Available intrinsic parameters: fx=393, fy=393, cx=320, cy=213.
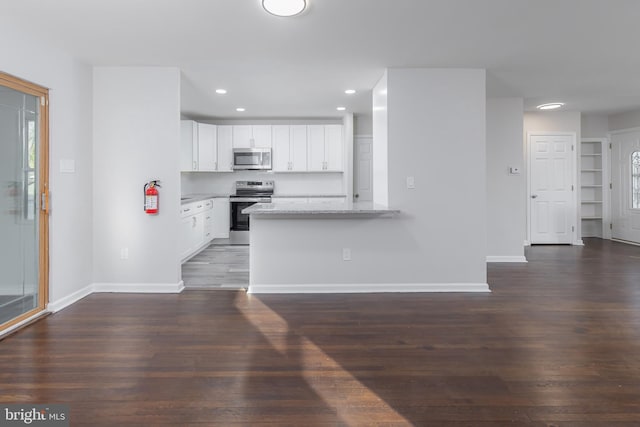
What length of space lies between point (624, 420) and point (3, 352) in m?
3.52

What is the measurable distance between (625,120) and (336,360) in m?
7.49

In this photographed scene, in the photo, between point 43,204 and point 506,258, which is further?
point 506,258

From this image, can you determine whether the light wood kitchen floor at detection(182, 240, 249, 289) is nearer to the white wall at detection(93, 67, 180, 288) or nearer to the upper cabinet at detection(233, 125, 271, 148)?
the white wall at detection(93, 67, 180, 288)

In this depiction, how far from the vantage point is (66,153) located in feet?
11.7

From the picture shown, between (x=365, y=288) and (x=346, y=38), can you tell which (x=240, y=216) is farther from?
(x=346, y=38)

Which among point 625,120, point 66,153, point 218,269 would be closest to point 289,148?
point 218,269

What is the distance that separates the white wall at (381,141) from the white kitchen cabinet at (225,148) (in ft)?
10.4

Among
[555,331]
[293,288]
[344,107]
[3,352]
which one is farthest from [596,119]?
[3,352]

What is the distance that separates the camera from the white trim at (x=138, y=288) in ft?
13.2

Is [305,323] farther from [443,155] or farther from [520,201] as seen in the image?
[520,201]

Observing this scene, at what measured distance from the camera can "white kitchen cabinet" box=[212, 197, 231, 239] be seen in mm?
7020

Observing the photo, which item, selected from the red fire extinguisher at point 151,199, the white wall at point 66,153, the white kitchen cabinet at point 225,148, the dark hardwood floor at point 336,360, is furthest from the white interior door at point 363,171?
the white wall at point 66,153

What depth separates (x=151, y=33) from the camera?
309 cm

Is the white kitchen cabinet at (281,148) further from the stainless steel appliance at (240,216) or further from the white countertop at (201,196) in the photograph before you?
the white countertop at (201,196)
